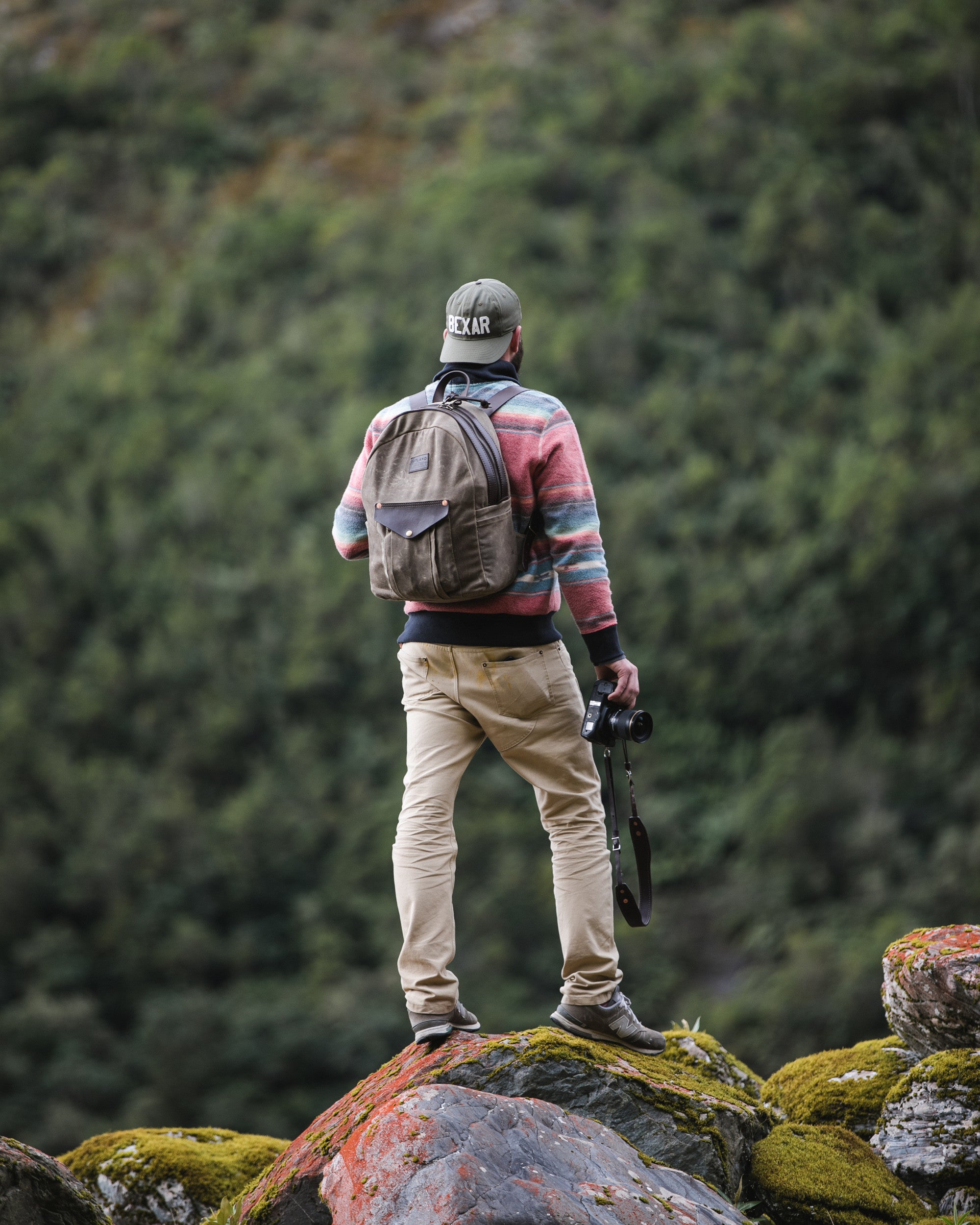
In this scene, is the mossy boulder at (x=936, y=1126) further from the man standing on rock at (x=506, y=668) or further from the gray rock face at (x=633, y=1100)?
the man standing on rock at (x=506, y=668)

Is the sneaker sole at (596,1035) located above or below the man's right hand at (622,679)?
below

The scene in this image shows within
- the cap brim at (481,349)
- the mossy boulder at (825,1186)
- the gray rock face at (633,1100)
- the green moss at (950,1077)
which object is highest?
the cap brim at (481,349)

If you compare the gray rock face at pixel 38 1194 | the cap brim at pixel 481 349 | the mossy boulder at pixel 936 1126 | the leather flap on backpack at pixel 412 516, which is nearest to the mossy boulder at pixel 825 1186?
the mossy boulder at pixel 936 1126

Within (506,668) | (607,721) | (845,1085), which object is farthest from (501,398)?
(845,1085)

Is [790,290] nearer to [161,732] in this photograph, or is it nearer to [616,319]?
[616,319]

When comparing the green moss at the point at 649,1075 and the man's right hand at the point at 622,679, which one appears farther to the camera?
the green moss at the point at 649,1075

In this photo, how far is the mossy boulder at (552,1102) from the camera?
10.8 feet

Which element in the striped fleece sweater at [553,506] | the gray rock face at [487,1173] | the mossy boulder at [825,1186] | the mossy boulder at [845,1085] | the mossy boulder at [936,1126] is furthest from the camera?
the mossy boulder at [845,1085]

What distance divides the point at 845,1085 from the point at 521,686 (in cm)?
214

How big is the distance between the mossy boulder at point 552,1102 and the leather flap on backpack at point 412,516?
1.39 metres

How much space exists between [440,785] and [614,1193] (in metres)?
1.06

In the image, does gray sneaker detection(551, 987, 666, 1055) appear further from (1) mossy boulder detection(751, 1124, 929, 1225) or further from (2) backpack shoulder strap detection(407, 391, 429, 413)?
(2) backpack shoulder strap detection(407, 391, 429, 413)

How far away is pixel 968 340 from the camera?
2925cm

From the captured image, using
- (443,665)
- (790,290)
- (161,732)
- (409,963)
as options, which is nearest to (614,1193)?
(409,963)
